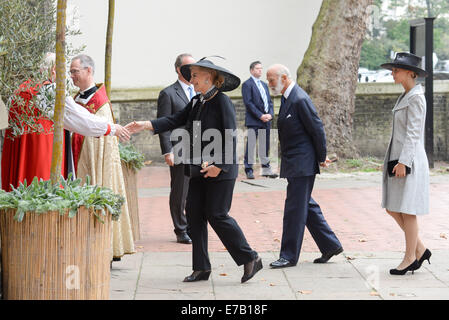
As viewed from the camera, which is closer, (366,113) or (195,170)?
(195,170)

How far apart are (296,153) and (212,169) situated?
1143mm

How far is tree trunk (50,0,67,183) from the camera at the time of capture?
18.0ft

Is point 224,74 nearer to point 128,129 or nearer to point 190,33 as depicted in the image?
point 128,129

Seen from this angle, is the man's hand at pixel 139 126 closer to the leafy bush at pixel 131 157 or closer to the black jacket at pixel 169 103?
the leafy bush at pixel 131 157

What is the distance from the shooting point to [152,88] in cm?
Answer: 1834

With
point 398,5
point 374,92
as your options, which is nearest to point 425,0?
point 398,5

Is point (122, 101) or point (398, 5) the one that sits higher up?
point (398, 5)

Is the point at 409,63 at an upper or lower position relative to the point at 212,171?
upper

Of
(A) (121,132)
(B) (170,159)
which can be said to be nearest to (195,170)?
(A) (121,132)

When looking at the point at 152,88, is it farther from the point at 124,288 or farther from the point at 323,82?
the point at 124,288

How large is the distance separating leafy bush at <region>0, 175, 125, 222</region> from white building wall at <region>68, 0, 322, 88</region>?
13829mm

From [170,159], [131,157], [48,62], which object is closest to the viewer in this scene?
[48,62]

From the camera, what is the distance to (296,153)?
750cm
